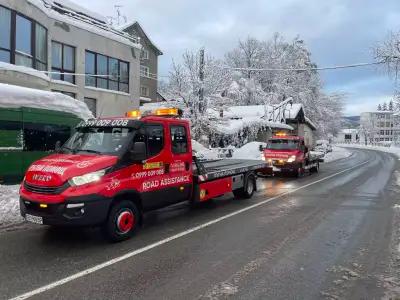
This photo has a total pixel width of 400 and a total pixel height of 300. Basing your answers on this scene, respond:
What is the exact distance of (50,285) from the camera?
525 cm

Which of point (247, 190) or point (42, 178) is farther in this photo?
point (247, 190)

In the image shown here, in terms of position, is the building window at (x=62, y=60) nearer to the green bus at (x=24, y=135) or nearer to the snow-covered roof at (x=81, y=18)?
the snow-covered roof at (x=81, y=18)

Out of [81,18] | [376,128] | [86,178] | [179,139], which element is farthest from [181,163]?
[376,128]

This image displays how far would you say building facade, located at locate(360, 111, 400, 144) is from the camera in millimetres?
133000

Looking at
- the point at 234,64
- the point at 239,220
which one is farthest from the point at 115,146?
the point at 234,64

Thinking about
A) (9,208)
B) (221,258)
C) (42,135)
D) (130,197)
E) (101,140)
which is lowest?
(221,258)

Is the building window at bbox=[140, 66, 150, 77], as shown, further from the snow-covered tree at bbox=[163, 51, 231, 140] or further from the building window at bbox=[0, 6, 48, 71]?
the building window at bbox=[0, 6, 48, 71]

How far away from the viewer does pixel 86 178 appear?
22.6 ft

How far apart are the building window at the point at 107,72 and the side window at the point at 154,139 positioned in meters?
18.8

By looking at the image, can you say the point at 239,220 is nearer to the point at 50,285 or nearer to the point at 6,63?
the point at 50,285

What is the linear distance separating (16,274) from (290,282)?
3509mm

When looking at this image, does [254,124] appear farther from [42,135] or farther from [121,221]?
[121,221]

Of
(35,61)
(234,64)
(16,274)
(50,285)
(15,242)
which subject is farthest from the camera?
(234,64)

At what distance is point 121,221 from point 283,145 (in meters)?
14.5
